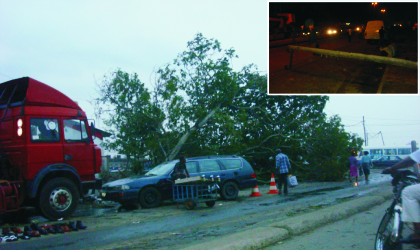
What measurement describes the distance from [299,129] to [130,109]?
8.18 meters

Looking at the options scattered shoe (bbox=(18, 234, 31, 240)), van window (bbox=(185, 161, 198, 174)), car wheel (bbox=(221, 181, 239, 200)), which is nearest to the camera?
scattered shoe (bbox=(18, 234, 31, 240))

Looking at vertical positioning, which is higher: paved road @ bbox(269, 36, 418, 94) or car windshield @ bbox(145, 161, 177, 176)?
paved road @ bbox(269, 36, 418, 94)

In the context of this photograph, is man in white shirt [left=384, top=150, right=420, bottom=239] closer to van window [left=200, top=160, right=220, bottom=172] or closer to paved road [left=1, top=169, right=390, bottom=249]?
paved road [left=1, top=169, right=390, bottom=249]

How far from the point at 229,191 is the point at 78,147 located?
528 cm

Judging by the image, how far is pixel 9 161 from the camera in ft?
31.9

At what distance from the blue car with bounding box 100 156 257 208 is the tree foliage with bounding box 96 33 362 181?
11.5 ft

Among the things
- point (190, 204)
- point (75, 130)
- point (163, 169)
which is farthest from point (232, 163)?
point (75, 130)

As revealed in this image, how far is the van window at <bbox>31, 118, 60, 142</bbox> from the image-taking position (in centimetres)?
977

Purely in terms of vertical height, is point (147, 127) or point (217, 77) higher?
point (217, 77)

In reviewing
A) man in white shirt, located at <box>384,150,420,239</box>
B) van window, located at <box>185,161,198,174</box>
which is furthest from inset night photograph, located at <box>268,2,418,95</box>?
man in white shirt, located at <box>384,150,420,239</box>

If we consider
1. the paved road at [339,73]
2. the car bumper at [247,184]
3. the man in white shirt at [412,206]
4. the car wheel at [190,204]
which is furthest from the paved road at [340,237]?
the car bumper at [247,184]

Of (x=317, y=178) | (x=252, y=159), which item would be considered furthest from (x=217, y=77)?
(x=317, y=178)

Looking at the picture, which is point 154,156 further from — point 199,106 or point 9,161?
point 9,161

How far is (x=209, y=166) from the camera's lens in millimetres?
13719
